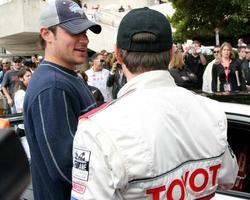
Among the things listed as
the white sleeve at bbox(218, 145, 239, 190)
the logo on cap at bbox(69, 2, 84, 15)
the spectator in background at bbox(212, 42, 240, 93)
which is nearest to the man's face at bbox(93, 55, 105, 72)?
the spectator in background at bbox(212, 42, 240, 93)

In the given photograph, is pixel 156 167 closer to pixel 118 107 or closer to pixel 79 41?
pixel 118 107

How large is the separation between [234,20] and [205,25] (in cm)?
84

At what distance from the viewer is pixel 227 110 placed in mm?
3064

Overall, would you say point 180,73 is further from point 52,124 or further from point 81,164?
point 81,164

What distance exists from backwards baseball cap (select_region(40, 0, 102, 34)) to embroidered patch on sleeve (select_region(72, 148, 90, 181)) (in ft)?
2.85

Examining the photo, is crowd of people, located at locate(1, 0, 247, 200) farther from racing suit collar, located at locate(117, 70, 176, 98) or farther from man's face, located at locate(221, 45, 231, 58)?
man's face, located at locate(221, 45, 231, 58)

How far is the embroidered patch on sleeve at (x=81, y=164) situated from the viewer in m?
1.58

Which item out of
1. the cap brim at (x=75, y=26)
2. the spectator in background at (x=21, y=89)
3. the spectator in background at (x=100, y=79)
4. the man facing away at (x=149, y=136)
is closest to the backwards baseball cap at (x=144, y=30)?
the man facing away at (x=149, y=136)

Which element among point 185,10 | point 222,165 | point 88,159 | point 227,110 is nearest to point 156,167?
point 88,159

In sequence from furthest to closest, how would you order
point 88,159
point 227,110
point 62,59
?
point 227,110
point 62,59
point 88,159

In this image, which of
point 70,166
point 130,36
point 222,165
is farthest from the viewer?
point 70,166

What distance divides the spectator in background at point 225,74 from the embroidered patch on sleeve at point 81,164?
6.42m

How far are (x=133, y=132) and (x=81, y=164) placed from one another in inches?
7.8

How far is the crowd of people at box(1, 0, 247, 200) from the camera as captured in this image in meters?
1.56
